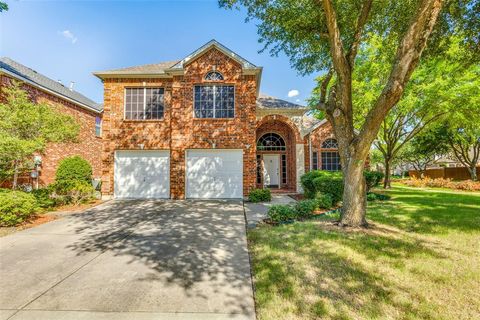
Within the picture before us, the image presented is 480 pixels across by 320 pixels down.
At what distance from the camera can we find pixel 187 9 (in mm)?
9453

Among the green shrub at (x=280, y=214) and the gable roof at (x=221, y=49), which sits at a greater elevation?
the gable roof at (x=221, y=49)

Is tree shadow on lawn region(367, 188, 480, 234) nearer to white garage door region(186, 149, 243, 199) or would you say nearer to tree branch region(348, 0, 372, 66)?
tree branch region(348, 0, 372, 66)

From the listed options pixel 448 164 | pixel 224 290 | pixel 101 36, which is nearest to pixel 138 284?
pixel 224 290

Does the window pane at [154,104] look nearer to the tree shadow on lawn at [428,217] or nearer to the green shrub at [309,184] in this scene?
the green shrub at [309,184]

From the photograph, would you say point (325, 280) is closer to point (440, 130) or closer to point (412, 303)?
point (412, 303)

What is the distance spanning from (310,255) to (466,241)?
372cm

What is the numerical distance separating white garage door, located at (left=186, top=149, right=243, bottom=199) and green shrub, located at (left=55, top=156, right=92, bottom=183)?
504cm

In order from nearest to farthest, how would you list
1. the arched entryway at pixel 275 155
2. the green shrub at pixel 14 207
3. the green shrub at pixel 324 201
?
the green shrub at pixel 14 207
the green shrub at pixel 324 201
the arched entryway at pixel 275 155

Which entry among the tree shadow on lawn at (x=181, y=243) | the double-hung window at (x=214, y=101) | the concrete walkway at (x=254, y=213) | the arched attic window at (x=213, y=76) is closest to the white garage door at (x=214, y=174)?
the concrete walkway at (x=254, y=213)

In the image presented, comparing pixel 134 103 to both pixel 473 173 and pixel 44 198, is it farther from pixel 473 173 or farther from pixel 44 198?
pixel 473 173

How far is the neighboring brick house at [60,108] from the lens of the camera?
11922 mm

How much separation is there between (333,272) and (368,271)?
1.85 ft

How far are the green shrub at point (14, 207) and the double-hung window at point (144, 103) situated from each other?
608 centimetres

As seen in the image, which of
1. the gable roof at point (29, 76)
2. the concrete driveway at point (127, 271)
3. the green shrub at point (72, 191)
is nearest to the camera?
the concrete driveway at point (127, 271)
